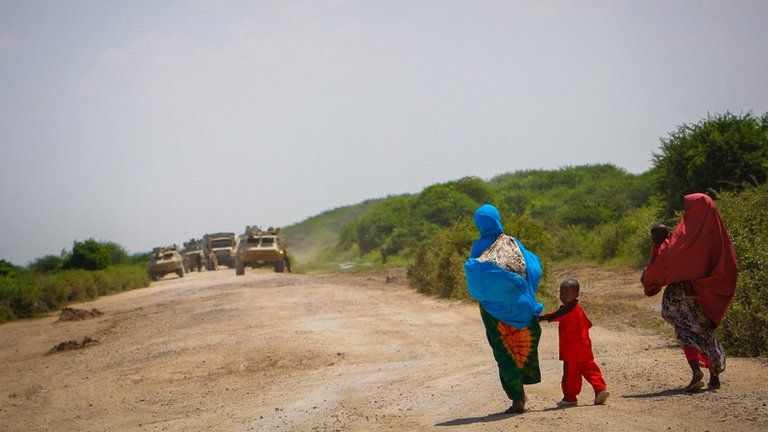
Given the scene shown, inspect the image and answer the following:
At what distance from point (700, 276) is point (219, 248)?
4882cm

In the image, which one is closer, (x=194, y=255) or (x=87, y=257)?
(x=87, y=257)

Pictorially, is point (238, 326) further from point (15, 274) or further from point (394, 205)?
point (394, 205)

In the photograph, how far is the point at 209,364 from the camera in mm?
12750

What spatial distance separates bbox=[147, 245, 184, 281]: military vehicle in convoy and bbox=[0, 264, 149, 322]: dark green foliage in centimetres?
255

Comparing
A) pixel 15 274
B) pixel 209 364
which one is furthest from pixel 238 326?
pixel 15 274

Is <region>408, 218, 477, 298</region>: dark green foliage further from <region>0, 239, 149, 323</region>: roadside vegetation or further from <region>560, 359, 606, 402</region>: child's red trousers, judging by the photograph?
<region>0, 239, 149, 323</region>: roadside vegetation

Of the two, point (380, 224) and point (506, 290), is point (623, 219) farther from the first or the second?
point (506, 290)

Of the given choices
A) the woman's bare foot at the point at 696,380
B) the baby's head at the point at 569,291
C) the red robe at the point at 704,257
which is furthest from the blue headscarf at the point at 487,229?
the woman's bare foot at the point at 696,380

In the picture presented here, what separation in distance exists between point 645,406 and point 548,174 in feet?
223

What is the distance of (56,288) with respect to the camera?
3256 cm

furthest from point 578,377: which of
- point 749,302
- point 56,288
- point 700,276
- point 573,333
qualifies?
point 56,288

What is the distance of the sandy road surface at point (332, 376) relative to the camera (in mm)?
6789

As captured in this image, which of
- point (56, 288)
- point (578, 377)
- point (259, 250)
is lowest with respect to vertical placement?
point (578, 377)

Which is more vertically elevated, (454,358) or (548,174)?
(548,174)
